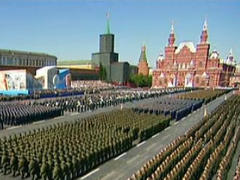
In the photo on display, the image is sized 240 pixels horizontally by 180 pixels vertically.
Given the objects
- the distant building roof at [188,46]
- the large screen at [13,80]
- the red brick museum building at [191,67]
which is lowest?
the large screen at [13,80]

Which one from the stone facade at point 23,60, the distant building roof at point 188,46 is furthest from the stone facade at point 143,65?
the stone facade at point 23,60

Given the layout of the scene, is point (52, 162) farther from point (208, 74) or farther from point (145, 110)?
point (208, 74)

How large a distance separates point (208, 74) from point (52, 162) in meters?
61.9

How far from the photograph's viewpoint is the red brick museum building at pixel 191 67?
6281cm

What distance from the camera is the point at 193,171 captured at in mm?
7418

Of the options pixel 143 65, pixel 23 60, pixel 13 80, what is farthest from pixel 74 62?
pixel 13 80

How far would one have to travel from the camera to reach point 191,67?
65062 millimetres

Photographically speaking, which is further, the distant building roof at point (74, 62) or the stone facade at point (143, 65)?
the stone facade at point (143, 65)

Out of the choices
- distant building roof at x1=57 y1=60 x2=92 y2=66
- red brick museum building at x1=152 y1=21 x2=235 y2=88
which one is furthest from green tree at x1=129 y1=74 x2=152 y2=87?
distant building roof at x1=57 y1=60 x2=92 y2=66

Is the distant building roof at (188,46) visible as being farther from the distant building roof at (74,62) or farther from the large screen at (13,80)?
the large screen at (13,80)

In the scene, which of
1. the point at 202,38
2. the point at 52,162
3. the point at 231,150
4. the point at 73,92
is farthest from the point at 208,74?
the point at 52,162

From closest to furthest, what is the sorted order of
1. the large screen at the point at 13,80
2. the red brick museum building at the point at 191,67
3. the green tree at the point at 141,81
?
the large screen at the point at 13,80 → the red brick museum building at the point at 191,67 → the green tree at the point at 141,81

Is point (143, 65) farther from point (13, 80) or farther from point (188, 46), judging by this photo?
point (13, 80)

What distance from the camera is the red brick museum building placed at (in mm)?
62812
